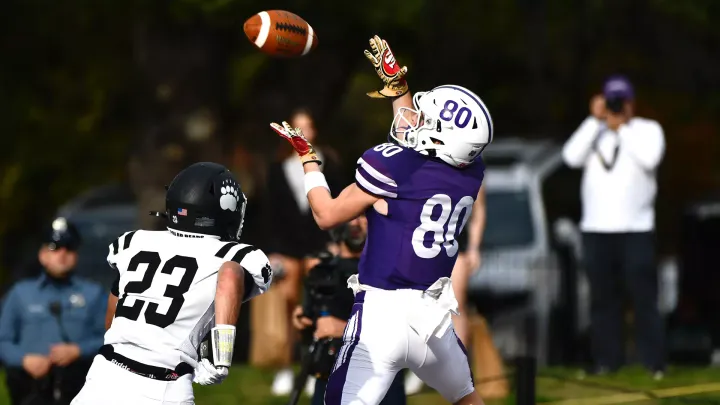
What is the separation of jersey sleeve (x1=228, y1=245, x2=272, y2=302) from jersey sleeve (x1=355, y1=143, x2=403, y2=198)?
69cm

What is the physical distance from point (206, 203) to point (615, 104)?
5467 mm

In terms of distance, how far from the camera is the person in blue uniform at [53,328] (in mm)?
8617

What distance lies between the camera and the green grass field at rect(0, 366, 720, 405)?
381 inches

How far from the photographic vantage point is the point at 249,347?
45.5 feet

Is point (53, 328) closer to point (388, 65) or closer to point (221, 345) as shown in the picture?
point (388, 65)

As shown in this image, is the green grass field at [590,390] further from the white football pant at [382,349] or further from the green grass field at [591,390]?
the white football pant at [382,349]

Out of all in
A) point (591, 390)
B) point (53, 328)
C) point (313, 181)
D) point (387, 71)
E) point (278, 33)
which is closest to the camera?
point (313, 181)

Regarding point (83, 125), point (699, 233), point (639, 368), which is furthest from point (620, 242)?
point (83, 125)

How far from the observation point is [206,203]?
20.4 feet

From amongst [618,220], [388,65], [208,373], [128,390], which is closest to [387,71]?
[388,65]

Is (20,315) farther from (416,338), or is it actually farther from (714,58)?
(714,58)

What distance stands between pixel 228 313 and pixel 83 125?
15.2 meters

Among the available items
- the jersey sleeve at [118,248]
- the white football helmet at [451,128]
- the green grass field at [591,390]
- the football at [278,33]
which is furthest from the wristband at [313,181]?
the green grass field at [591,390]

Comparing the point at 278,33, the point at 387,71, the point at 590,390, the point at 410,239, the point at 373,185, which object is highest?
the point at 278,33
